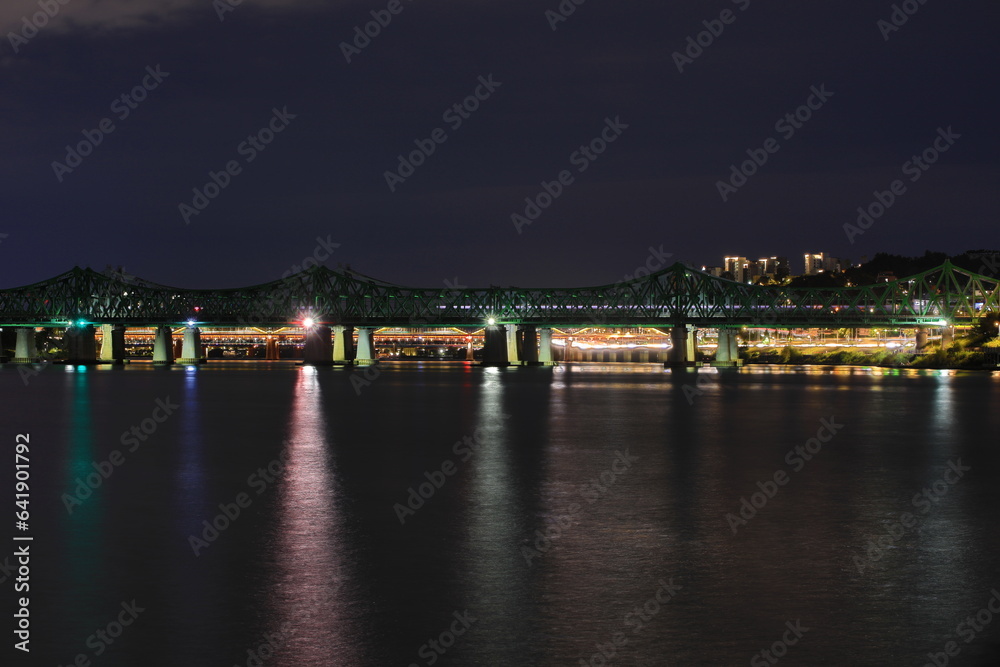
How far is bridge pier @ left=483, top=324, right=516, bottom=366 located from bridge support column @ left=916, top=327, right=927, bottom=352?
61.0 m

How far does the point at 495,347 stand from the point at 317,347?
3156 cm

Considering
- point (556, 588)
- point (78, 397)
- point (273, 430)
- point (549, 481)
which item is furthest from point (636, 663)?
point (78, 397)

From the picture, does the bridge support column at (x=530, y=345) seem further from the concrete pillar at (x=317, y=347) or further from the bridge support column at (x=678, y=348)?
the concrete pillar at (x=317, y=347)

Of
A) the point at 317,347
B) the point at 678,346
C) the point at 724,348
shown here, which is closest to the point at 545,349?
the point at 678,346

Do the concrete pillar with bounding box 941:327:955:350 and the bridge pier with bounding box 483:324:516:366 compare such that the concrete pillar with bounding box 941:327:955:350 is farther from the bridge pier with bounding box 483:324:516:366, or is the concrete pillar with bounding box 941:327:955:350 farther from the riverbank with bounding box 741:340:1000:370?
the bridge pier with bounding box 483:324:516:366

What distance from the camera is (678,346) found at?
181125mm

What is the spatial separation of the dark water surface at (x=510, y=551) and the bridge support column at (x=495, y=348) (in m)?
143

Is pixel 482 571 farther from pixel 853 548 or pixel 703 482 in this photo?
pixel 703 482

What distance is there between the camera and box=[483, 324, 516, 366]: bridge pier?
603 ft

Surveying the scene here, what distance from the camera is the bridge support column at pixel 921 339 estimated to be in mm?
178000

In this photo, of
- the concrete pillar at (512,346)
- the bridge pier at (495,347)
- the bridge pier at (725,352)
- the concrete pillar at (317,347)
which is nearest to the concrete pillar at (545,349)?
the concrete pillar at (512,346)

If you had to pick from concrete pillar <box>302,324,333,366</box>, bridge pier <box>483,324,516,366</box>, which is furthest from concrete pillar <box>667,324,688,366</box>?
concrete pillar <box>302,324,333,366</box>

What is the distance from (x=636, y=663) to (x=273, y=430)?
107ft

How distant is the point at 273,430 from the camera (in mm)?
44062
